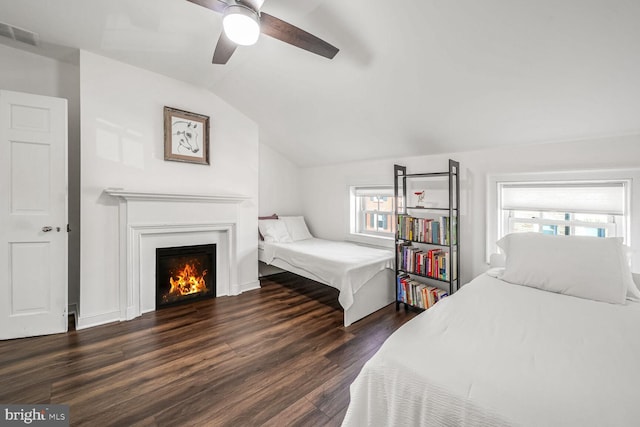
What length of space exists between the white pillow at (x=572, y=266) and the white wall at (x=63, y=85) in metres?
4.30

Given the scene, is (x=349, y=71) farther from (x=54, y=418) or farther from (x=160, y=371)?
(x=54, y=418)

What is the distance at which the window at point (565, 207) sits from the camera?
2230 mm

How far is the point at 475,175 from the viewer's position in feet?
9.42

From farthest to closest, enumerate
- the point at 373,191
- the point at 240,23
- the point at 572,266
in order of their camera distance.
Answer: the point at 373,191 → the point at 572,266 → the point at 240,23

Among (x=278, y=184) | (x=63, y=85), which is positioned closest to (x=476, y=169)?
(x=278, y=184)

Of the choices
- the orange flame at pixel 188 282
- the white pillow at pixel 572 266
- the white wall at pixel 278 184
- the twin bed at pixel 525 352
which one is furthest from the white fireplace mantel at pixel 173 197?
the white pillow at pixel 572 266

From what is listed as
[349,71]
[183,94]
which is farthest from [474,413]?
[183,94]

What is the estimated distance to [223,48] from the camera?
191 centimetres

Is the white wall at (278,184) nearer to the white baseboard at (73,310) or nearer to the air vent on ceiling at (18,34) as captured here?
the white baseboard at (73,310)

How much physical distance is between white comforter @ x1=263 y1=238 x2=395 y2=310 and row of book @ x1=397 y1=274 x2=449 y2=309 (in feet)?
0.66

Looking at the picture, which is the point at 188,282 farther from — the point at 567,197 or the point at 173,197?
the point at 567,197

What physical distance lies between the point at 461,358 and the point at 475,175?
92.2 inches

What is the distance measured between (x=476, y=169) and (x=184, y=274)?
11.8ft

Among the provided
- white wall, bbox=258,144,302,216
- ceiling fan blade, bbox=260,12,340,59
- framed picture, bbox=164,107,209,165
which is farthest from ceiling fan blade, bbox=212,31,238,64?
white wall, bbox=258,144,302,216
